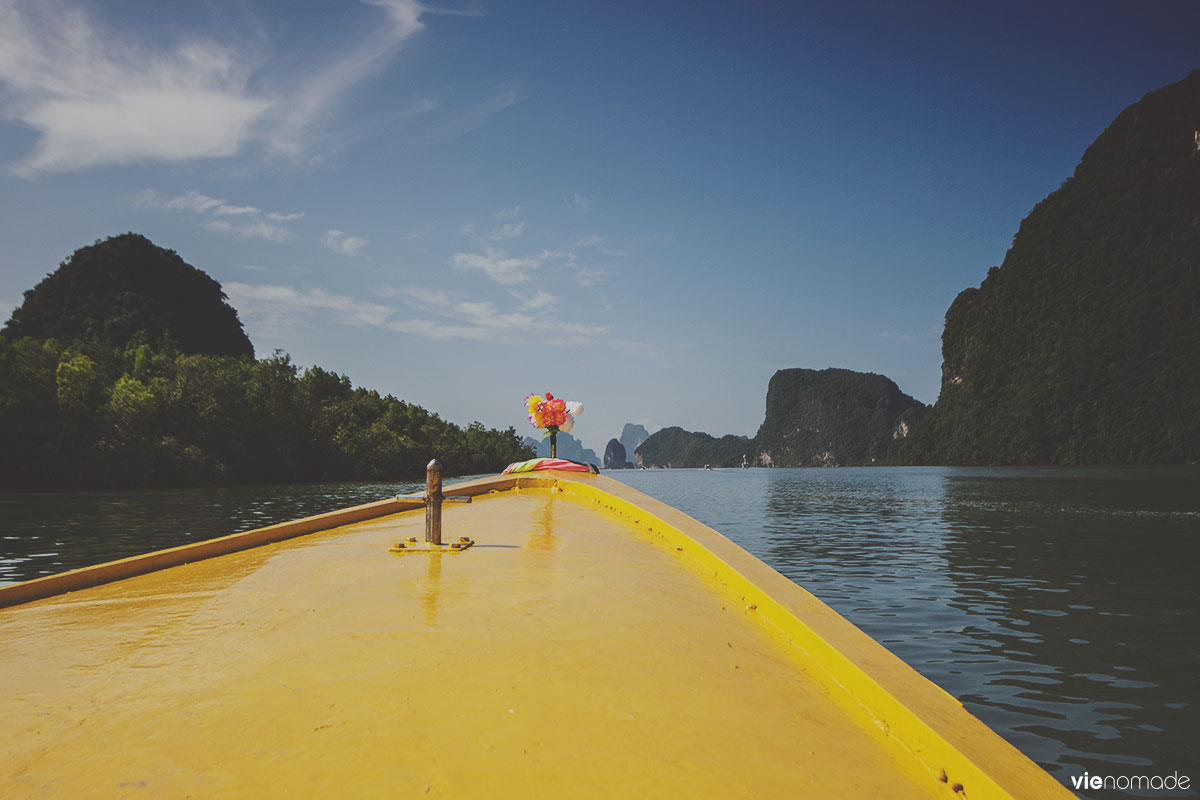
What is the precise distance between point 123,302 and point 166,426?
4493cm

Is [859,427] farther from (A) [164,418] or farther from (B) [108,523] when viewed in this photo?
(B) [108,523]

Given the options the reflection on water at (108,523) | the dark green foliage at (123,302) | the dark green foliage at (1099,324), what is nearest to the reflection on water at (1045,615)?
the reflection on water at (108,523)

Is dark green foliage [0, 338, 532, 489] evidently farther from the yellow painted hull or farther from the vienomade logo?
the vienomade logo

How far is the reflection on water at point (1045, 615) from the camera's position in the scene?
4.11 m

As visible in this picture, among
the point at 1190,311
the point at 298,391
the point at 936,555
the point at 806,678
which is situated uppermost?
the point at 1190,311

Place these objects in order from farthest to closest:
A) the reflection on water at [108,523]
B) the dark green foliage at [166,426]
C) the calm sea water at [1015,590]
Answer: the dark green foliage at [166,426] → the reflection on water at [108,523] → the calm sea water at [1015,590]

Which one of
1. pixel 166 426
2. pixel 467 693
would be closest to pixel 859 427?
pixel 166 426

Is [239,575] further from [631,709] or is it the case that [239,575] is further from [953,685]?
[953,685]

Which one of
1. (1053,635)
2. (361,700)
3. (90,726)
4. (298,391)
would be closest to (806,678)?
(361,700)

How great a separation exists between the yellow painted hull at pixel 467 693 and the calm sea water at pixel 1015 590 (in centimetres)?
222

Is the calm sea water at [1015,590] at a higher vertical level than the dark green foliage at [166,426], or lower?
lower

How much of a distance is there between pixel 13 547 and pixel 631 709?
615 inches

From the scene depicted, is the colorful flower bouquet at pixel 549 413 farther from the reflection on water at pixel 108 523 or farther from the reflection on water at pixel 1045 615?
the reflection on water at pixel 108 523

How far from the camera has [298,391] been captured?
5212cm
